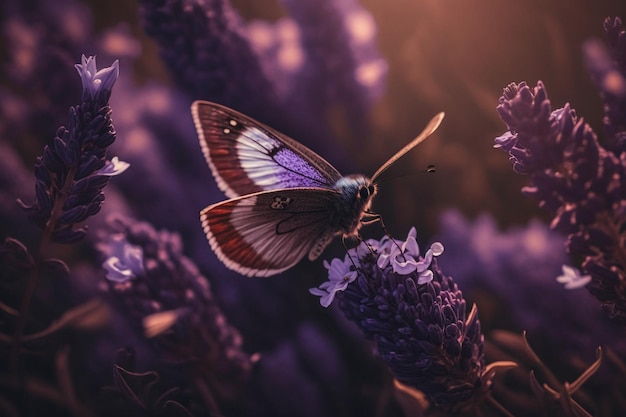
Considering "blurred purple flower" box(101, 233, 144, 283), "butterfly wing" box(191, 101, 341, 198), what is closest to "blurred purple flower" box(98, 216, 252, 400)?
"blurred purple flower" box(101, 233, 144, 283)

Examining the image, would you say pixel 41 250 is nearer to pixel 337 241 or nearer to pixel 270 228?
pixel 270 228

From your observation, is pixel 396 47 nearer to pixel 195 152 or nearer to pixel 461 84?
pixel 461 84

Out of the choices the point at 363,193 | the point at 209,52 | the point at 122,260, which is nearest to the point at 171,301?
the point at 122,260

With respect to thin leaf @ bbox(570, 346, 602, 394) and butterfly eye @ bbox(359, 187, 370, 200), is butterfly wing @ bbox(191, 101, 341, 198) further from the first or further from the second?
thin leaf @ bbox(570, 346, 602, 394)

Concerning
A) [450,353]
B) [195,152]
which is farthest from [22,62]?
[450,353]

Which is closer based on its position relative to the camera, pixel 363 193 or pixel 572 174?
pixel 572 174

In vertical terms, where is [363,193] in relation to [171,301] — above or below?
above

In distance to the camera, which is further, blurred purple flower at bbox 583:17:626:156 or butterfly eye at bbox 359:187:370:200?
butterfly eye at bbox 359:187:370:200
